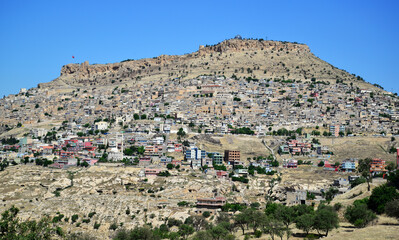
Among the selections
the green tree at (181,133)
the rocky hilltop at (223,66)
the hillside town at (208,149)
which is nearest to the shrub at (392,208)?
the hillside town at (208,149)

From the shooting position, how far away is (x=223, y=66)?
14062 centimetres

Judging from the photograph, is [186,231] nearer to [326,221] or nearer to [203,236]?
[203,236]

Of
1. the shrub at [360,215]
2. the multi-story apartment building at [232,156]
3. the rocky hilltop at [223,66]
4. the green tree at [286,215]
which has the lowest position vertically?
the green tree at [286,215]

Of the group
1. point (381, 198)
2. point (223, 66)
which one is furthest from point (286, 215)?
point (223, 66)

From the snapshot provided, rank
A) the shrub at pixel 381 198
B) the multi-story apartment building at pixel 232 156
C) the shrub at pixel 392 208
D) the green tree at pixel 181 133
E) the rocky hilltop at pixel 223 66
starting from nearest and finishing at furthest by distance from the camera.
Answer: the shrub at pixel 392 208 < the shrub at pixel 381 198 < the multi-story apartment building at pixel 232 156 < the green tree at pixel 181 133 < the rocky hilltop at pixel 223 66

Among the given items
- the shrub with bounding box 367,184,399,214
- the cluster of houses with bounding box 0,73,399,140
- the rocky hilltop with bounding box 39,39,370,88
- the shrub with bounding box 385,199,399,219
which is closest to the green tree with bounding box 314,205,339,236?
the shrub with bounding box 385,199,399,219

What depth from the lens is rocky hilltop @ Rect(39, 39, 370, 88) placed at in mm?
136750

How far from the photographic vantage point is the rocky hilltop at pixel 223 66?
449 feet

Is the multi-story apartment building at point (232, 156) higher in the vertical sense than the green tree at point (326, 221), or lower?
higher

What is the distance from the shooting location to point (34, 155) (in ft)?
277

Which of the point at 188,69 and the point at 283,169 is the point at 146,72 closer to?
the point at 188,69

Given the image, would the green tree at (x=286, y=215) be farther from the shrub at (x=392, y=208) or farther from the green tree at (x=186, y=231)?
the shrub at (x=392, y=208)

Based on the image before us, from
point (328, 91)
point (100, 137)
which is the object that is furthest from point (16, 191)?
point (328, 91)

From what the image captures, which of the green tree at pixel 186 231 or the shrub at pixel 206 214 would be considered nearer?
the green tree at pixel 186 231
